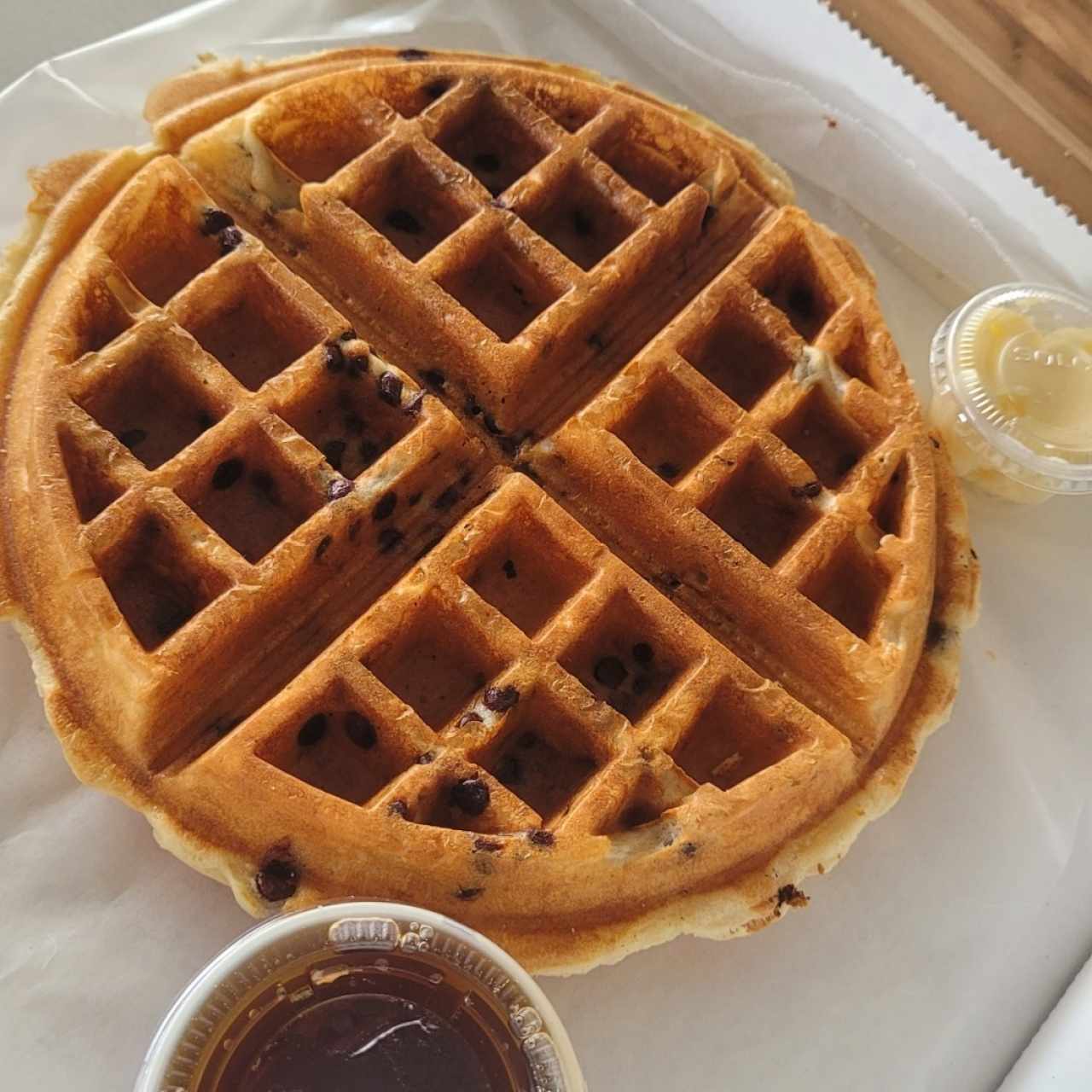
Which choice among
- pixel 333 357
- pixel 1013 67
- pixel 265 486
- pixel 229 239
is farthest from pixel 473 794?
pixel 1013 67

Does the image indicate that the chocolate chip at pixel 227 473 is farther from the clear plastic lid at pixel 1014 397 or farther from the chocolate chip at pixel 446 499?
the clear plastic lid at pixel 1014 397

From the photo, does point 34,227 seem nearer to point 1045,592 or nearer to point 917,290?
point 917,290

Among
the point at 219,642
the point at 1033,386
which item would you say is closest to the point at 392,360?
the point at 219,642

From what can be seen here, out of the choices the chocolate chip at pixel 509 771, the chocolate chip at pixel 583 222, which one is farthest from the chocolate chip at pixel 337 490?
the chocolate chip at pixel 583 222

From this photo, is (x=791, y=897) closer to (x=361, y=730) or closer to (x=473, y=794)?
(x=473, y=794)

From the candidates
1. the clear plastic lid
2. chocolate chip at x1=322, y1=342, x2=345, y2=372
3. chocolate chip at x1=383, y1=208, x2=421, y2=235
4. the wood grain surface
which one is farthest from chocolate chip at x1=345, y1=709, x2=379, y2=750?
the wood grain surface
